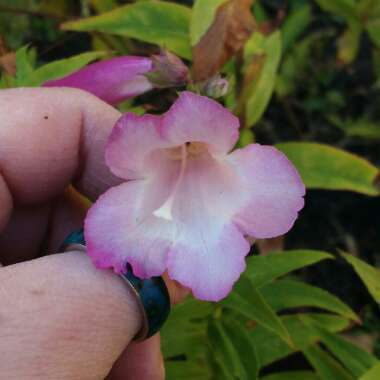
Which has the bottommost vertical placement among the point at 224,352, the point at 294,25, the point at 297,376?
the point at 297,376

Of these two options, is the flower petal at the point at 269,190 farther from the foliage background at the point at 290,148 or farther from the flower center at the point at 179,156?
the foliage background at the point at 290,148

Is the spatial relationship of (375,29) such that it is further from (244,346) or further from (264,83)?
(244,346)

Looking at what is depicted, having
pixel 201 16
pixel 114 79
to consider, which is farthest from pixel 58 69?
pixel 201 16

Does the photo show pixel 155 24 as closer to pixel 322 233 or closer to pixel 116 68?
pixel 116 68

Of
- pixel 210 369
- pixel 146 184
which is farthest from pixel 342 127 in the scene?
pixel 146 184

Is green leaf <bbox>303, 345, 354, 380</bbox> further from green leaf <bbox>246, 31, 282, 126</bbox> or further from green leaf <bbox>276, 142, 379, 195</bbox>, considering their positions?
green leaf <bbox>246, 31, 282, 126</bbox>

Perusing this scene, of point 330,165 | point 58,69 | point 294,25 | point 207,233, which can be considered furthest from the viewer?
point 294,25

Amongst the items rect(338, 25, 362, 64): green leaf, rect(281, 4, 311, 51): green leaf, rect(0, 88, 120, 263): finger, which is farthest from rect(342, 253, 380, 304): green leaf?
rect(281, 4, 311, 51): green leaf
